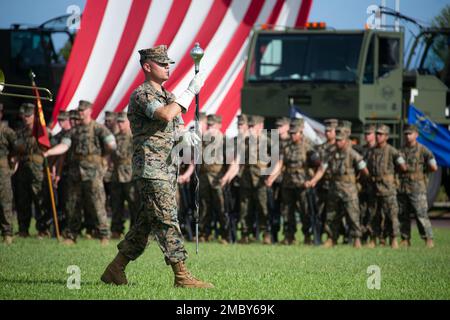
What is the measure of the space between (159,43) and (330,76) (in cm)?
305

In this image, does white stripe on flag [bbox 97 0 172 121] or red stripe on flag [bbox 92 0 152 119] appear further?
white stripe on flag [bbox 97 0 172 121]

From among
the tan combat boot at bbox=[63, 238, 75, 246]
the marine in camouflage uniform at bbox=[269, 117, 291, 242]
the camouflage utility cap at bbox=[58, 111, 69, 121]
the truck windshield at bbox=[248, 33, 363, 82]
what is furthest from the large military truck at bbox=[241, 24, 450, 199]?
the tan combat boot at bbox=[63, 238, 75, 246]

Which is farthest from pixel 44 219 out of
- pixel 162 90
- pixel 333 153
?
pixel 162 90

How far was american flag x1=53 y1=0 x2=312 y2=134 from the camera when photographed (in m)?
→ 19.8

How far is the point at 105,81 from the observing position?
1988cm

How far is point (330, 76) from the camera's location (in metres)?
19.9

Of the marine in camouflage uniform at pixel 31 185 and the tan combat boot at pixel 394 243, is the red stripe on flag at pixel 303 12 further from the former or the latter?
the tan combat boot at pixel 394 243

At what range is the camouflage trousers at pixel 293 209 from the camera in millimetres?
17328

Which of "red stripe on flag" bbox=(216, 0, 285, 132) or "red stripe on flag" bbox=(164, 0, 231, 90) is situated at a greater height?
"red stripe on flag" bbox=(164, 0, 231, 90)

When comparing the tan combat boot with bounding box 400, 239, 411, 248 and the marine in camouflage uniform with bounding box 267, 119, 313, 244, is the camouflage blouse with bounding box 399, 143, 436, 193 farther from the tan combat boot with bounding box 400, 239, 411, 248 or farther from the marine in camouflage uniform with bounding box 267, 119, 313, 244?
the marine in camouflage uniform with bounding box 267, 119, 313, 244

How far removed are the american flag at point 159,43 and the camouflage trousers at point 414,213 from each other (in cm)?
466

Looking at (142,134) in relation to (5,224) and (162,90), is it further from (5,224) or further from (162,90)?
(5,224)

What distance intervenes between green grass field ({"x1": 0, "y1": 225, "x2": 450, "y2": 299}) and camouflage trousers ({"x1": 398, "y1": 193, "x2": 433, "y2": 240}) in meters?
0.58

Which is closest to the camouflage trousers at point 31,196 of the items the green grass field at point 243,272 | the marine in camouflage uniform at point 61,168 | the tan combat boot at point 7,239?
the marine in camouflage uniform at point 61,168
